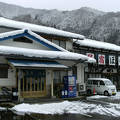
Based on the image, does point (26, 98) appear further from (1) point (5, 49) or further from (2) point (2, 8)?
(2) point (2, 8)

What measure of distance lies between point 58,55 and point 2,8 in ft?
412

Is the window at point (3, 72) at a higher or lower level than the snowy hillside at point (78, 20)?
lower

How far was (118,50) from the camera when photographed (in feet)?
93.8

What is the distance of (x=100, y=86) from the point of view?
72.8 feet

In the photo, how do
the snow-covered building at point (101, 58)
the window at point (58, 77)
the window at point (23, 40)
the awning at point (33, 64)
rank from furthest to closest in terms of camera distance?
the snow-covered building at point (101, 58), the window at point (58, 77), the window at point (23, 40), the awning at point (33, 64)

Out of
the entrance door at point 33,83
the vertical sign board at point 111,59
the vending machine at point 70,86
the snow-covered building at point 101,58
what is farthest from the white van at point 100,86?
the entrance door at point 33,83

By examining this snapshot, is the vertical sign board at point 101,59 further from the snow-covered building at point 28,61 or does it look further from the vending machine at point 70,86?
the vending machine at point 70,86

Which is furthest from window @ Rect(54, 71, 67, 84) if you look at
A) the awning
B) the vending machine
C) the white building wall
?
the white building wall

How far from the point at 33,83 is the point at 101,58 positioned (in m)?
11.8

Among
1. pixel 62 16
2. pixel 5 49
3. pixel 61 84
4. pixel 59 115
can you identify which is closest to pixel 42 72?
pixel 61 84

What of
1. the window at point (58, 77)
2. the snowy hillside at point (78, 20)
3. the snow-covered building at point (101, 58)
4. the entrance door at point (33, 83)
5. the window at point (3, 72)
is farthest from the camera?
the snowy hillside at point (78, 20)

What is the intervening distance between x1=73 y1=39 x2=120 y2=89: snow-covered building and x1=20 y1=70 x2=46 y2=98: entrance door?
8.24 meters

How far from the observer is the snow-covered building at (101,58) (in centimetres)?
2485

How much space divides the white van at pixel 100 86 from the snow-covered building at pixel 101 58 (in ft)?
8.29
